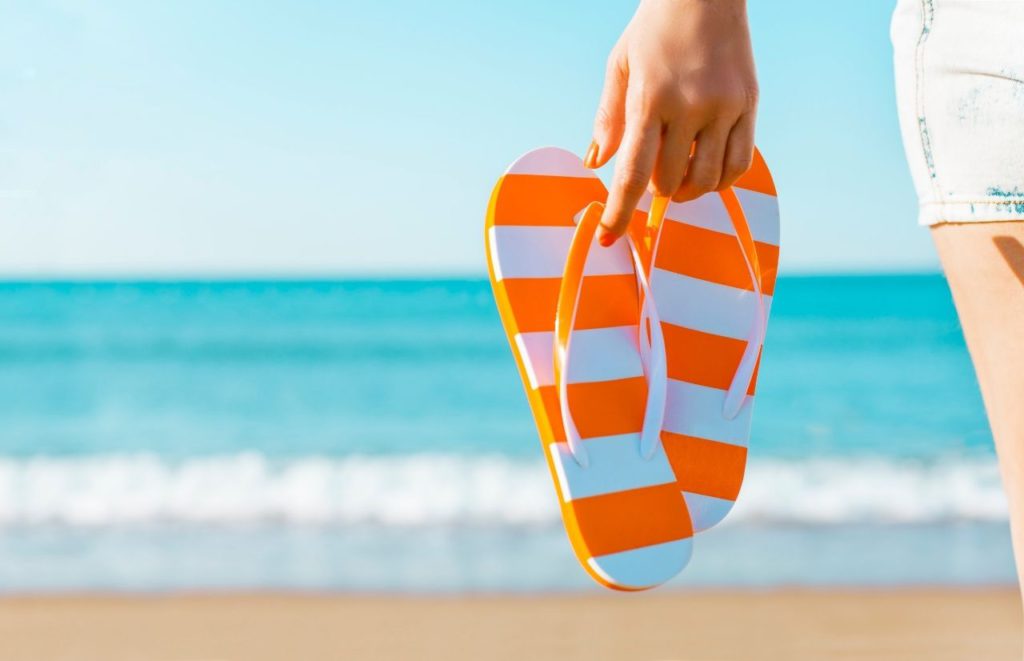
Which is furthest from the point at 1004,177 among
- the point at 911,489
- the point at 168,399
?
the point at 168,399

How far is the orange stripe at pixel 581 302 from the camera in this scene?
116cm

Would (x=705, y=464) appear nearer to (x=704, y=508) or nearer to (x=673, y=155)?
(x=704, y=508)

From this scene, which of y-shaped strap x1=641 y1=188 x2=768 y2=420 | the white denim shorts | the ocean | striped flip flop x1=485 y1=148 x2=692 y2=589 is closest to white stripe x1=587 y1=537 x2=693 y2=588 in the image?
striped flip flop x1=485 y1=148 x2=692 y2=589

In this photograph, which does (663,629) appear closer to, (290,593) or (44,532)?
(290,593)

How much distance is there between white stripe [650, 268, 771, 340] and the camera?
125 cm

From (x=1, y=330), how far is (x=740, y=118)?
58.3 feet

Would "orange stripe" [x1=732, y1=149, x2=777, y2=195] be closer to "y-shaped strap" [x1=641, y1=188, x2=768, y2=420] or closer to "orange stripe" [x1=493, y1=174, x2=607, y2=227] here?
"y-shaped strap" [x1=641, y1=188, x2=768, y2=420]

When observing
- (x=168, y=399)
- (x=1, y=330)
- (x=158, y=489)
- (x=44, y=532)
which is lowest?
(x=1, y=330)

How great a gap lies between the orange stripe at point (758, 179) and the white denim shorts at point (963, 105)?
1.58ft

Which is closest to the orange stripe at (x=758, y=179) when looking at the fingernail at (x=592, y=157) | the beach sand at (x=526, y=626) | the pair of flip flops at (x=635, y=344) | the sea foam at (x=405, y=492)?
the pair of flip flops at (x=635, y=344)

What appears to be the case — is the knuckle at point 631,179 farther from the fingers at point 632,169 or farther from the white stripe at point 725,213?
the white stripe at point 725,213

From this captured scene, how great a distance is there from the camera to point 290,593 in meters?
3.16

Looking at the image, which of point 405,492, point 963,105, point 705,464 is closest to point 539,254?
point 705,464

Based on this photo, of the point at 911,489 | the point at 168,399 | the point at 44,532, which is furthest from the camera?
the point at 168,399
